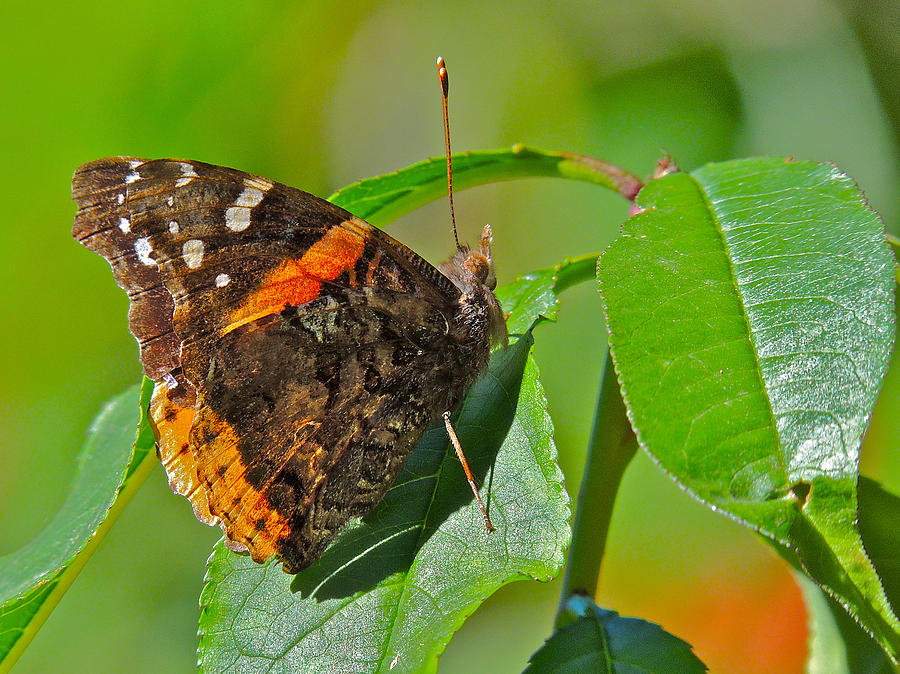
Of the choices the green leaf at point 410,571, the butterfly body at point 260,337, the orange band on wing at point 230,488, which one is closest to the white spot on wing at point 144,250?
the butterfly body at point 260,337

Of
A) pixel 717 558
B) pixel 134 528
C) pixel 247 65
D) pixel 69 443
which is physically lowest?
pixel 717 558

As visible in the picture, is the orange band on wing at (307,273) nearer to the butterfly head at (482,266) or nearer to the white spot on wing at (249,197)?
the white spot on wing at (249,197)

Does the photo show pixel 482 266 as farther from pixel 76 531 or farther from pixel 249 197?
pixel 76 531

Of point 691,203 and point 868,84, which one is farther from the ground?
point 691,203

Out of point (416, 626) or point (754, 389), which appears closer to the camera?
point (754, 389)

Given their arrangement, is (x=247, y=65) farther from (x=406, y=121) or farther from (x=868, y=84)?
(x=868, y=84)

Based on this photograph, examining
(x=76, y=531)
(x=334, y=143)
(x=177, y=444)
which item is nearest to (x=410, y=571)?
(x=177, y=444)

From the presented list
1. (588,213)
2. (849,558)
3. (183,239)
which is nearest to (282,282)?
(183,239)
